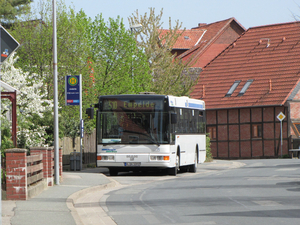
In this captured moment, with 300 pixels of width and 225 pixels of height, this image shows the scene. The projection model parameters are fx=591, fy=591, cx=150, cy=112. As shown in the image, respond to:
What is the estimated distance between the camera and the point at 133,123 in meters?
21.9

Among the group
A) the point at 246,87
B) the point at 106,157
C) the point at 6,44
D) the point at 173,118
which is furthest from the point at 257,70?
the point at 6,44

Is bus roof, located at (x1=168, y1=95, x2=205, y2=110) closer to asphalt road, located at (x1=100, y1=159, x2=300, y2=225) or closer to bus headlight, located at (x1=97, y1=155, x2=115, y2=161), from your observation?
bus headlight, located at (x1=97, y1=155, x2=115, y2=161)

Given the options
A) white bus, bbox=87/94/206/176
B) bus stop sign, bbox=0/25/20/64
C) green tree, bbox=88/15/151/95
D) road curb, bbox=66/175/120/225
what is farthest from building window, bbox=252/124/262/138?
bus stop sign, bbox=0/25/20/64

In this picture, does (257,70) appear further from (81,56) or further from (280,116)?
(81,56)

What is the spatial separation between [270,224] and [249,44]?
4213 cm

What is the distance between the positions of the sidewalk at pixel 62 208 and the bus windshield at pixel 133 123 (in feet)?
16.4

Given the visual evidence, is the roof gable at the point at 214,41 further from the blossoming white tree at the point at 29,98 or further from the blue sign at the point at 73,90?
the blue sign at the point at 73,90

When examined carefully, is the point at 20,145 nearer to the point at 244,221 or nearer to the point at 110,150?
the point at 110,150

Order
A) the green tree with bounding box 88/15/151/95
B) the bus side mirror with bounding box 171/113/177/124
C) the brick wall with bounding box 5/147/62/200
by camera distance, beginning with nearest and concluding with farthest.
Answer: the brick wall with bounding box 5/147/62/200 → the bus side mirror with bounding box 171/113/177/124 → the green tree with bounding box 88/15/151/95

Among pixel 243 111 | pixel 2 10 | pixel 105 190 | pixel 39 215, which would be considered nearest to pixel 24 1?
pixel 2 10

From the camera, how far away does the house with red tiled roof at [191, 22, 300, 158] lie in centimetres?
4209

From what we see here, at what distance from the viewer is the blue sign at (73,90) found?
24312 millimetres

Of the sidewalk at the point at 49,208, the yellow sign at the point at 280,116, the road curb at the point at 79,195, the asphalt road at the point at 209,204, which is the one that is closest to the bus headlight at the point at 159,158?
the road curb at the point at 79,195

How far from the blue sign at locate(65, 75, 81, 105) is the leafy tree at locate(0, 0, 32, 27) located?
20.2 meters
